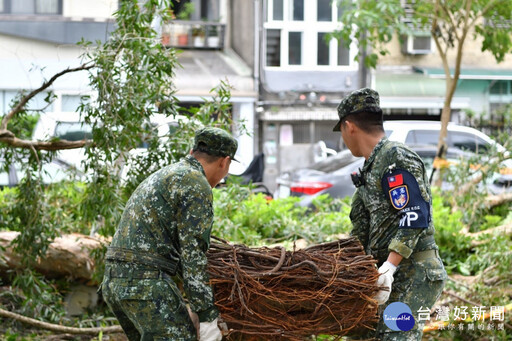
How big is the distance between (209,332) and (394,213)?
1247 millimetres

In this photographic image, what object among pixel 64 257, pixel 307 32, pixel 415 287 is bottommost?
pixel 64 257

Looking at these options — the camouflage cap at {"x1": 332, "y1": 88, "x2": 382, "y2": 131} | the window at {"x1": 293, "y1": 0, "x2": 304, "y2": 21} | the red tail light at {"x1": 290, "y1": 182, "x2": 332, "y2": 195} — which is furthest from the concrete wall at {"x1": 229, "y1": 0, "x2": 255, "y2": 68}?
the camouflage cap at {"x1": 332, "y1": 88, "x2": 382, "y2": 131}

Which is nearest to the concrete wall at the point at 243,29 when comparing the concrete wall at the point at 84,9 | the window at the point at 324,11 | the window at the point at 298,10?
the window at the point at 298,10

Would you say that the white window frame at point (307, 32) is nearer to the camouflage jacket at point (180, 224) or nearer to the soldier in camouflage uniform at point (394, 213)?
the soldier in camouflage uniform at point (394, 213)

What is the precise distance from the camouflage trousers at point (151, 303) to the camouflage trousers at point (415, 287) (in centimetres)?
115

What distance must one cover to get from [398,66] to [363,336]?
21.0 metres

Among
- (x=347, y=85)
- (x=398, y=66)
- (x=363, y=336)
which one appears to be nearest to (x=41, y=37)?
(x=347, y=85)

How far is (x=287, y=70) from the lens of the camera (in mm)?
24328

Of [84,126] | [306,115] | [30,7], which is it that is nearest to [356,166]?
[84,126]

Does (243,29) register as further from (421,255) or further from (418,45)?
(421,255)

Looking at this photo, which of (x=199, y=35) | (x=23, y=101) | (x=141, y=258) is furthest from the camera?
(x=199, y=35)

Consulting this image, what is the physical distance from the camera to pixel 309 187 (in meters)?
11.5

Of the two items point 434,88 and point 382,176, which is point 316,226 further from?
point 434,88

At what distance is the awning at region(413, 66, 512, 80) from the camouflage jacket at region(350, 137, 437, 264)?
2004cm
